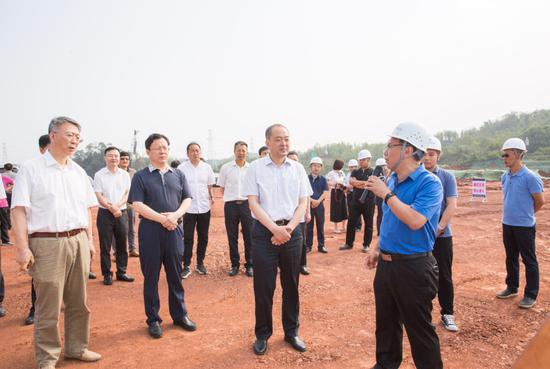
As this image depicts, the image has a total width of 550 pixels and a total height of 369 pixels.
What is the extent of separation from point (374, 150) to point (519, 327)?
5467 centimetres

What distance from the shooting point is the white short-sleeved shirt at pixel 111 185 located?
582cm

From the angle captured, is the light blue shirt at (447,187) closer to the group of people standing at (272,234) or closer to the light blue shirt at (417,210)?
the group of people standing at (272,234)

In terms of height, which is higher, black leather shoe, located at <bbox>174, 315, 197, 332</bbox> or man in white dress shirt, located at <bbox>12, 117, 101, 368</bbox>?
man in white dress shirt, located at <bbox>12, 117, 101, 368</bbox>

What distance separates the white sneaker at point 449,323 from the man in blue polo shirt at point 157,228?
2849 millimetres

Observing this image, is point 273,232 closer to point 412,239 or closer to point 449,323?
point 412,239

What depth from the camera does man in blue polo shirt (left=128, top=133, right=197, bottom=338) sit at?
148 inches

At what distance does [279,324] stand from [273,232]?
144 cm

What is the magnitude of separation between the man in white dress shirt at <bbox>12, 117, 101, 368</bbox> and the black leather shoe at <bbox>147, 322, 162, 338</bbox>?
88 centimetres

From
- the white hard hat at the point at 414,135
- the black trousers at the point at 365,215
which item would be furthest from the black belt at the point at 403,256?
the black trousers at the point at 365,215

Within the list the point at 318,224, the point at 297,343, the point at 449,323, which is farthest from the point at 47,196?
the point at 318,224

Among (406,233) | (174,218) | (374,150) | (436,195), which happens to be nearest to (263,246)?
(174,218)

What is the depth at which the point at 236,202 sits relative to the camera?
19.5 feet

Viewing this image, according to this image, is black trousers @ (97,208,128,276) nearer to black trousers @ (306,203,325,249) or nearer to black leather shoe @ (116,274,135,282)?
black leather shoe @ (116,274,135,282)

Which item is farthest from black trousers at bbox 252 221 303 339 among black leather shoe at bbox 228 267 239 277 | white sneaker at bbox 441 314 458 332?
black leather shoe at bbox 228 267 239 277
